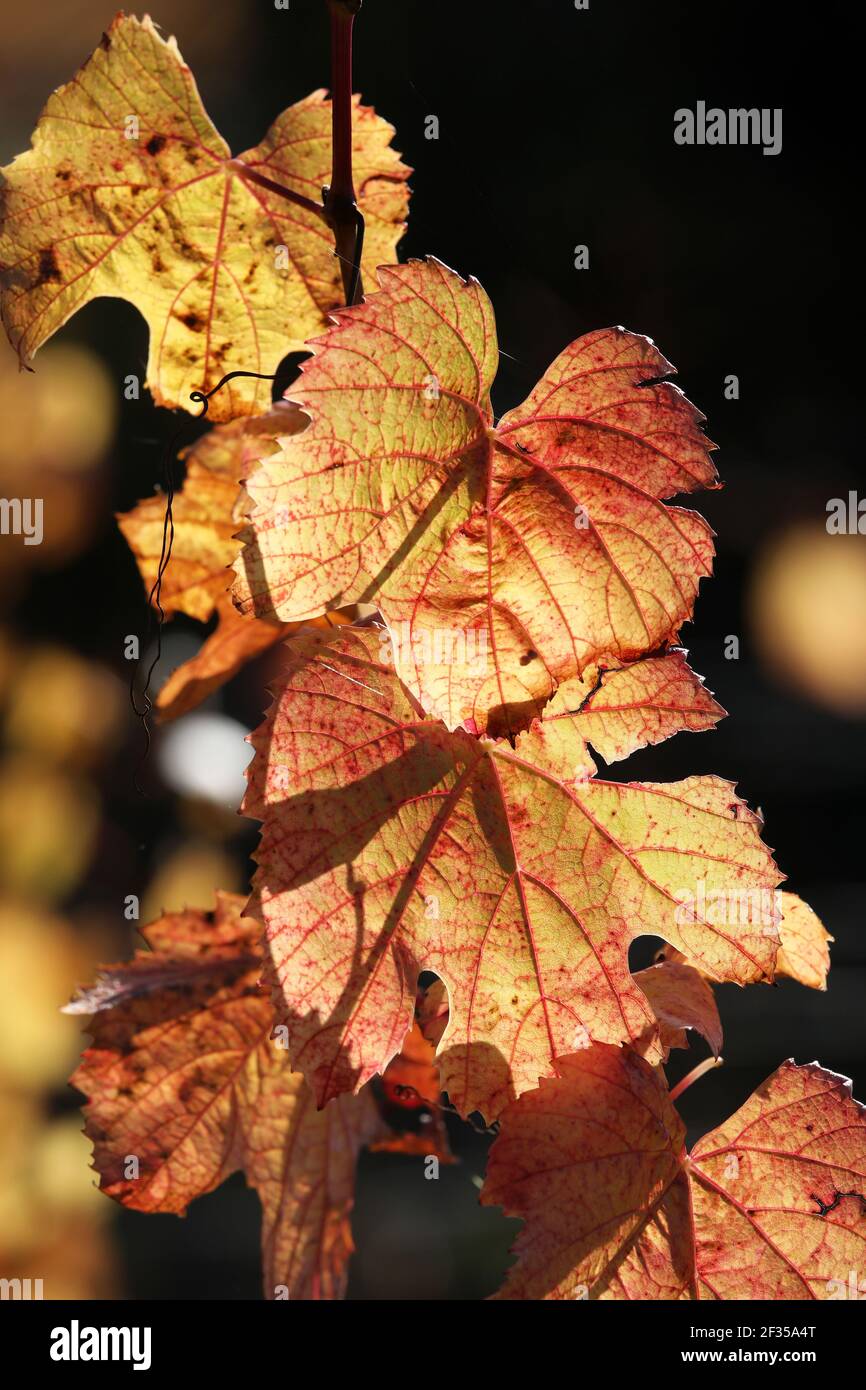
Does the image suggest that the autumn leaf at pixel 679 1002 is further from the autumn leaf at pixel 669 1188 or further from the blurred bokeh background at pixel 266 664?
the blurred bokeh background at pixel 266 664

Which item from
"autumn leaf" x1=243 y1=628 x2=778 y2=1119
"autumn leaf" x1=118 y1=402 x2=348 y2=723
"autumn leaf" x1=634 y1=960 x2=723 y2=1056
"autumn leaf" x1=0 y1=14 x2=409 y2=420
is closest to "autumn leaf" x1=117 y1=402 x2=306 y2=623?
"autumn leaf" x1=118 y1=402 x2=348 y2=723

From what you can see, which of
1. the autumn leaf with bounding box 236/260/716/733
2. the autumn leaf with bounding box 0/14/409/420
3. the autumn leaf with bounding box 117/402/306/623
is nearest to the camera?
the autumn leaf with bounding box 236/260/716/733

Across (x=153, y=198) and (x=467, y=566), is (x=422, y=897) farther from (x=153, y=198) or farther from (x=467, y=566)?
(x=153, y=198)

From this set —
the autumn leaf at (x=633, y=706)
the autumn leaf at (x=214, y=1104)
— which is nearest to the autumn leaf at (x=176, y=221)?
the autumn leaf at (x=633, y=706)

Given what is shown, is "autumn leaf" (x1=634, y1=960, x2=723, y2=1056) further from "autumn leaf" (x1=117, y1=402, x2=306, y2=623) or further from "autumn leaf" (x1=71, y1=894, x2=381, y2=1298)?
"autumn leaf" (x1=117, y1=402, x2=306, y2=623)

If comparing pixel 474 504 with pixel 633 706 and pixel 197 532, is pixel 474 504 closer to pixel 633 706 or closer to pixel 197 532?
pixel 633 706
